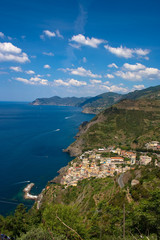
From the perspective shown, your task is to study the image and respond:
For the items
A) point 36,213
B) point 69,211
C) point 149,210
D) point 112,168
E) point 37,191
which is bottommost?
point 37,191

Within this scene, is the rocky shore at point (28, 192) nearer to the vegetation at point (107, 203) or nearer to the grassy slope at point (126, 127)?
the vegetation at point (107, 203)

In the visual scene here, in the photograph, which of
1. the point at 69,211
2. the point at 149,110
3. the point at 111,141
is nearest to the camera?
the point at 69,211

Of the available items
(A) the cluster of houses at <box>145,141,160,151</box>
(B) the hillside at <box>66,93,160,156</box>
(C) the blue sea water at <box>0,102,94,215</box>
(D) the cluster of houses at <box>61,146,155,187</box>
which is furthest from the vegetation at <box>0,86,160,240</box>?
(C) the blue sea water at <box>0,102,94,215</box>

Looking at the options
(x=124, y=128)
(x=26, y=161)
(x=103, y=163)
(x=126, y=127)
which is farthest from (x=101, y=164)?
(x=126, y=127)

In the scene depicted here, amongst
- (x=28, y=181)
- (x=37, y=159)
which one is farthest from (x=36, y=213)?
(x=37, y=159)

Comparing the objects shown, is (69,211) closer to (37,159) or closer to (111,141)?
(37,159)

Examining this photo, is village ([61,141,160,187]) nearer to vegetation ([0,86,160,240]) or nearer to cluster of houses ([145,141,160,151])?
cluster of houses ([145,141,160,151])
